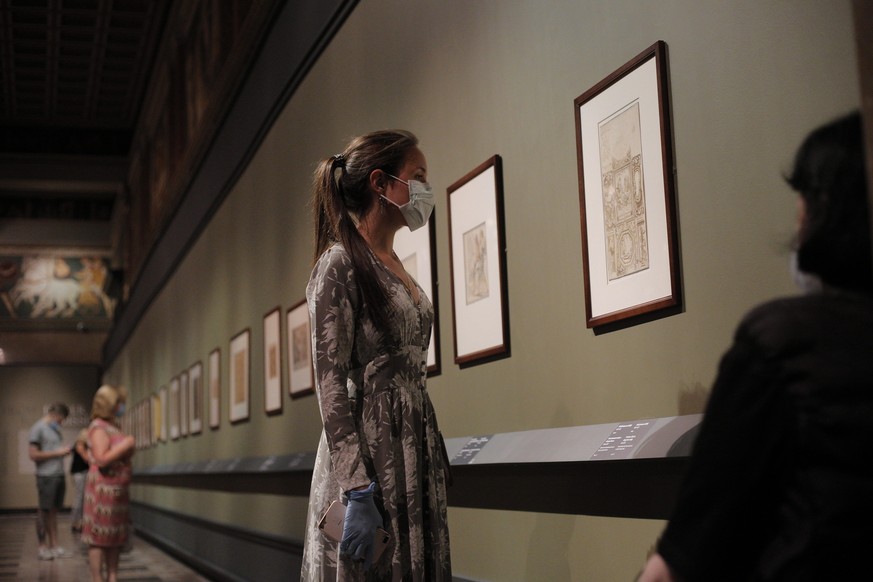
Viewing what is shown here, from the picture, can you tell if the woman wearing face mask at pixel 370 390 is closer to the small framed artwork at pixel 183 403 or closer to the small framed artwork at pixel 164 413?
the small framed artwork at pixel 183 403

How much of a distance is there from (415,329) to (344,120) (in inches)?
169

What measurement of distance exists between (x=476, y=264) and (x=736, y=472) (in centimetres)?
356

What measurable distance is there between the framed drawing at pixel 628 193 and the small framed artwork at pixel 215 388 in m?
9.15

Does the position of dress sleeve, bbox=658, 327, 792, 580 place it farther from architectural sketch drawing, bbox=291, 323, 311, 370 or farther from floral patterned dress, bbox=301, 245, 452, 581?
architectural sketch drawing, bbox=291, 323, 311, 370

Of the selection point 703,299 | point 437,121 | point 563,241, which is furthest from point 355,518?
point 437,121

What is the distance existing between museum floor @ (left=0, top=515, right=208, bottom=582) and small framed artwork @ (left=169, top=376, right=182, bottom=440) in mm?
1844

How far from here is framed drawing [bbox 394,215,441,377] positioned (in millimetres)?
5617

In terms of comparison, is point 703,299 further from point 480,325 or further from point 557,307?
point 480,325

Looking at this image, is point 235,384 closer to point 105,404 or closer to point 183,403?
point 105,404

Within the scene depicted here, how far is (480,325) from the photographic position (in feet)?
16.3

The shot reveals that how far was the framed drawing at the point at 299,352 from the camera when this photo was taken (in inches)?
324

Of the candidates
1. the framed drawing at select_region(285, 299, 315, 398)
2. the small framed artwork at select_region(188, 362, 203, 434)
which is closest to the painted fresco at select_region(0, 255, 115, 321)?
the small framed artwork at select_region(188, 362, 203, 434)

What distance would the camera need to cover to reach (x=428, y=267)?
5.69 m

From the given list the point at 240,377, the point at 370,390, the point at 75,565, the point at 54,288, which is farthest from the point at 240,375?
the point at 54,288
